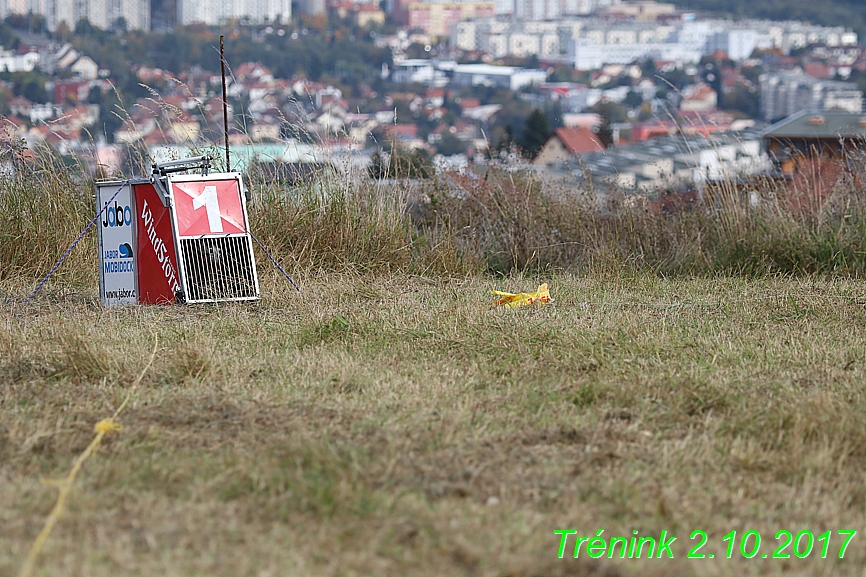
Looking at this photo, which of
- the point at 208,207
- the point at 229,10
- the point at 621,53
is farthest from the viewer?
the point at 621,53

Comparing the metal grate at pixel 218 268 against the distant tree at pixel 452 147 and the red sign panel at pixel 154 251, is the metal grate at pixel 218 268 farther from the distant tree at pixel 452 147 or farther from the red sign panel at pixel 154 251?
the distant tree at pixel 452 147

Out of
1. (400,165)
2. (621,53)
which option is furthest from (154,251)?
(621,53)

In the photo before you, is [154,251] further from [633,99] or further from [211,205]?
[633,99]

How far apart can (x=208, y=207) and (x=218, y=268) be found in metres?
0.32

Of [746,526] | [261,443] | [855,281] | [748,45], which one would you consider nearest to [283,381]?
[261,443]

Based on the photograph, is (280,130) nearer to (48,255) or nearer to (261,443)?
(48,255)

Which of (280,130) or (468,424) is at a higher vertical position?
(280,130)

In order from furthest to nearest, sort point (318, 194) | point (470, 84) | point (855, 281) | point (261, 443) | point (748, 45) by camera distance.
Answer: point (748, 45) < point (470, 84) < point (318, 194) < point (855, 281) < point (261, 443)

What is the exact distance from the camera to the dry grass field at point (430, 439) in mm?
2303

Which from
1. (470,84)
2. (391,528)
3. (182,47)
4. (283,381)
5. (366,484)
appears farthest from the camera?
(470,84)

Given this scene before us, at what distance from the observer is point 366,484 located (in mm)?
2617

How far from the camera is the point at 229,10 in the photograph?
588ft

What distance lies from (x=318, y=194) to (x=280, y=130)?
991 mm

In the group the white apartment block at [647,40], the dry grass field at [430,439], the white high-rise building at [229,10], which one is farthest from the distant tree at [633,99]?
the dry grass field at [430,439]
